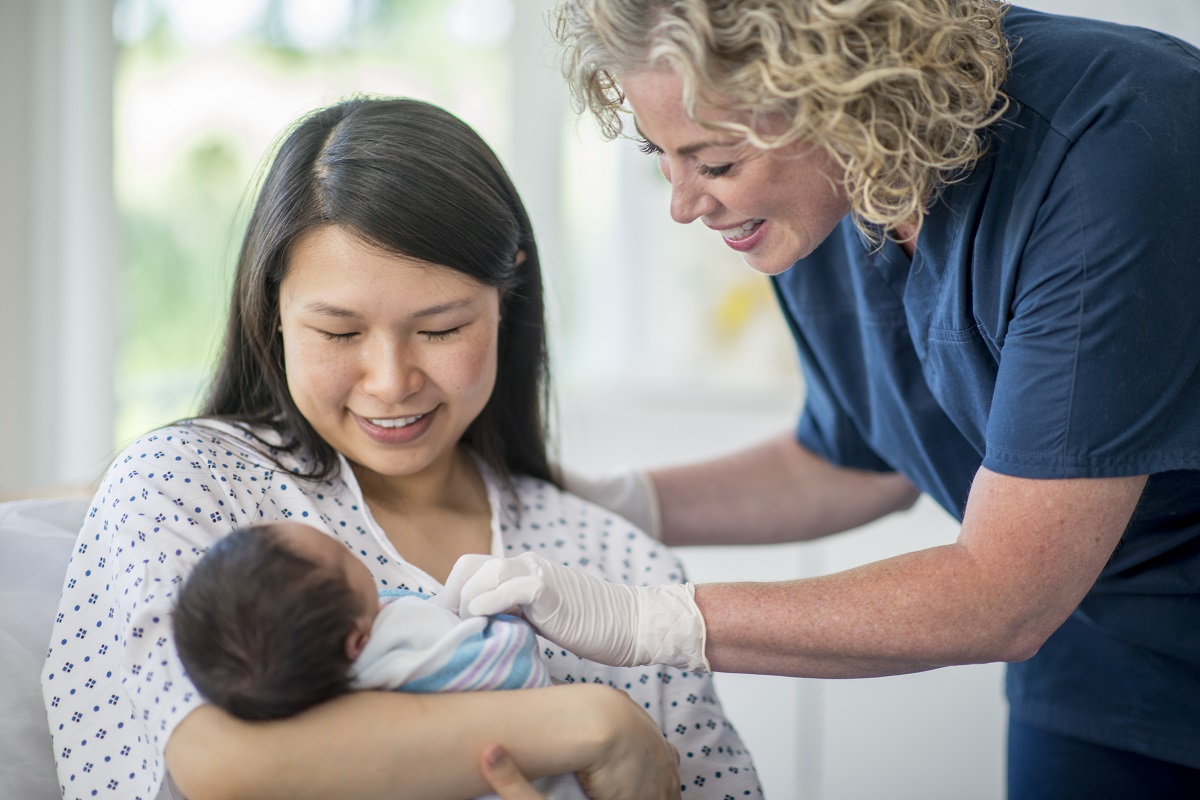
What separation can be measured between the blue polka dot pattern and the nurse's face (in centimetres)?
49

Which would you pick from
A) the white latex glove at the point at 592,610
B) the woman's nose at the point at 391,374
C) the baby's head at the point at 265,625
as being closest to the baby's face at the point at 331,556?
the baby's head at the point at 265,625

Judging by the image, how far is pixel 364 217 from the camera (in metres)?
1.22

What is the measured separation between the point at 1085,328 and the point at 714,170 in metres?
0.39

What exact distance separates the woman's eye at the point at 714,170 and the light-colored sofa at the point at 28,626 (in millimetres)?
882

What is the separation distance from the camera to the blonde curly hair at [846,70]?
1025 millimetres

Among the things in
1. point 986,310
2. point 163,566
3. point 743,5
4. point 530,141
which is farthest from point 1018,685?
point 530,141

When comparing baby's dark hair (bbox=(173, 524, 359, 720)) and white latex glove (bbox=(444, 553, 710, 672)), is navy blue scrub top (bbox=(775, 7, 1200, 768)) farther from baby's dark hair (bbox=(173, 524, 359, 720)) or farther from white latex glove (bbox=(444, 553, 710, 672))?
baby's dark hair (bbox=(173, 524, 359, 720))

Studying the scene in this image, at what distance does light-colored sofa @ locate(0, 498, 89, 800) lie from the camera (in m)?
1.13

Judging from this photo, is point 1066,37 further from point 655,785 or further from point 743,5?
point 655,785

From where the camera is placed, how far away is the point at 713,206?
1163 mm

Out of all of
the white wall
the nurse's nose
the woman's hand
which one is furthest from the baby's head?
the white wall

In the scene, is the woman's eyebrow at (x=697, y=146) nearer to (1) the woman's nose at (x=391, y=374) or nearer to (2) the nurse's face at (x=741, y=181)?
(2) the nurse's face at (x=741, y=181)

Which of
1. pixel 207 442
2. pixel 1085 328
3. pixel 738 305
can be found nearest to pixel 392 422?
pixel 207 442

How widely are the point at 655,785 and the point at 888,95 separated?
729mm
